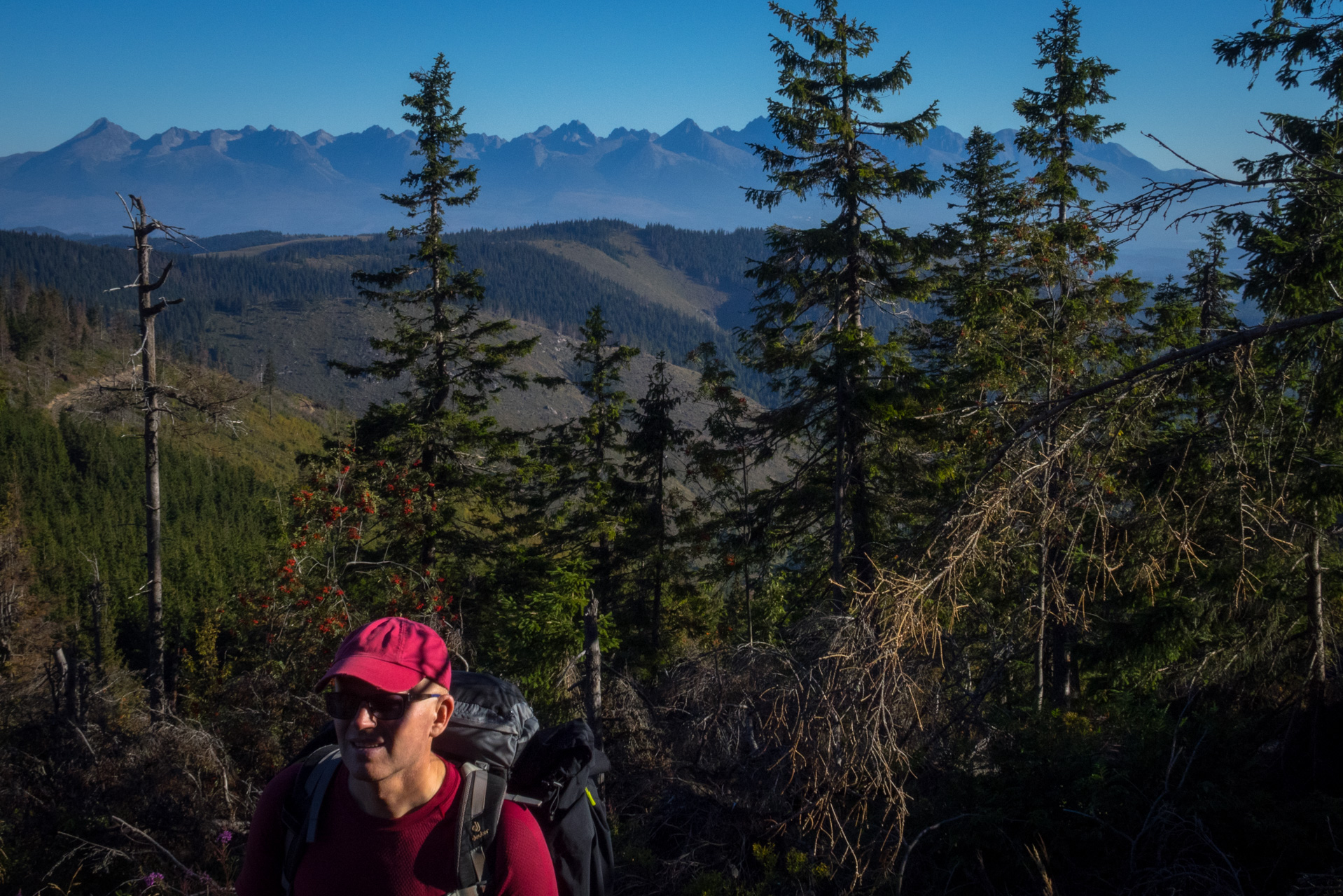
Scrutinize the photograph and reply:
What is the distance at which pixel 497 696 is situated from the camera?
8.43 ft

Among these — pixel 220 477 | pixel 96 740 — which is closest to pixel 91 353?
pixel 220 477

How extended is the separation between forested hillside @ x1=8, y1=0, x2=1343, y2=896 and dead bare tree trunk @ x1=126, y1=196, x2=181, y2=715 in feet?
0.39

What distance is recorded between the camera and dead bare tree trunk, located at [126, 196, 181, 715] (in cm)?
1313

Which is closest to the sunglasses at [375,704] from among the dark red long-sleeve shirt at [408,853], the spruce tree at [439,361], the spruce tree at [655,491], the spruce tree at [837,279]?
the dark red long-sleeve shirt at [408,853]

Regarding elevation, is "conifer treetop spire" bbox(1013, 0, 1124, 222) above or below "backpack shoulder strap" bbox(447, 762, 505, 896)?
above

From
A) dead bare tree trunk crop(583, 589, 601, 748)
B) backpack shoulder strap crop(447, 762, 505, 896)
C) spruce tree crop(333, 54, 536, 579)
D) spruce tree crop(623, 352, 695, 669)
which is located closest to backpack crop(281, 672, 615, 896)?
backpack shoulder strap crop(447, 762, 505, 896)

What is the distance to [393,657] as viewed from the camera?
2148mm

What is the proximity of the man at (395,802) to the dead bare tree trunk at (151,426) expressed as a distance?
13648 millimetres

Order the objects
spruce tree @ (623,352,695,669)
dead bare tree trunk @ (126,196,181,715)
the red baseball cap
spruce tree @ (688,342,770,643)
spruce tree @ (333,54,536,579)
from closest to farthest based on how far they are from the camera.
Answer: the red baseball cap → dead bare tree trunk @ (126,196,181,715) → spruce tree @ (688,342,770,643) → spruce tree @ (333,54,536,579) → spruce tree @ (623,352,695,669)

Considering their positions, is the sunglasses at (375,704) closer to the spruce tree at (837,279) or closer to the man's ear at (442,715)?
the man's ear at (442,715)

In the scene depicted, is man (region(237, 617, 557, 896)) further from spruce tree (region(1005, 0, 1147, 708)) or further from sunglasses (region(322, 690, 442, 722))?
spruce tree (region(1005, 0, 1147, 708))

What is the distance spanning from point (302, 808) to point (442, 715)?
52 cm

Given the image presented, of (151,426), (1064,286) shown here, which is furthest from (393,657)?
(151,426)

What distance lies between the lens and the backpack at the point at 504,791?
215 cm
